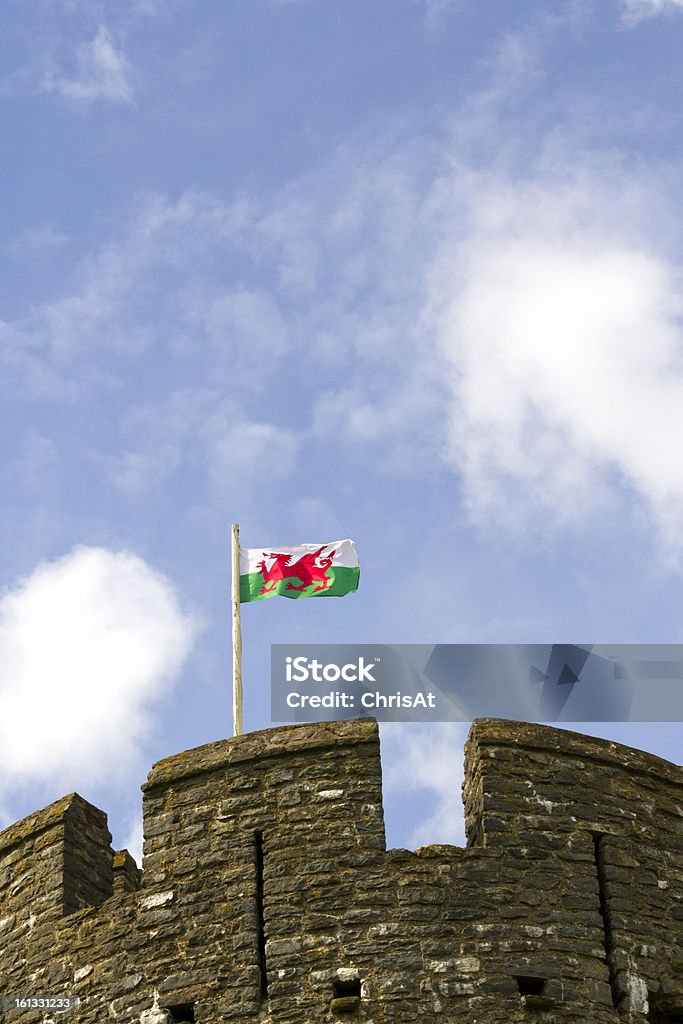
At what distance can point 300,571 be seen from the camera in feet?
59.0

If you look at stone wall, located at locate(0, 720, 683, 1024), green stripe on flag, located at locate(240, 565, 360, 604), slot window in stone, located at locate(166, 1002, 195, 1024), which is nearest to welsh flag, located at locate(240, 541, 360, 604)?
green stripe on flag, located at locate(240, 565, 360, 604)

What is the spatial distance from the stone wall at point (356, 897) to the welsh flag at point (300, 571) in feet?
10.6

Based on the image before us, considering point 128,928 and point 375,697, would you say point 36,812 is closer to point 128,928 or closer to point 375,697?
point 128,928

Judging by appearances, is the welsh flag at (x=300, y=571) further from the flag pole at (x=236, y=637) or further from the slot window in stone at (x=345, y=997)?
the slot window in stone at (x=345, y=997)

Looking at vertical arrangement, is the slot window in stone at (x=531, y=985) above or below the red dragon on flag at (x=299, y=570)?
below

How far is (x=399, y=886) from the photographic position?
13648 mm

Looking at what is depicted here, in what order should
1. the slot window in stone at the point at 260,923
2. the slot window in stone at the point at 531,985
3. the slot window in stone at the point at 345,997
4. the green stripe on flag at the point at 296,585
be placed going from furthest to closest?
the green stripe on flag at the point at 296,585 < the slot window in stone at the point at 260,923 < the slot window in stone at the point at 531,985 < the slot window in stone at the point at 345,997

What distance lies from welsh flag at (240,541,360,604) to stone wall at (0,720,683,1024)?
323 centimetres

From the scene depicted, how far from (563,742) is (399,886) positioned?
1.80 metres

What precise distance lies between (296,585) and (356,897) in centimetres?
482

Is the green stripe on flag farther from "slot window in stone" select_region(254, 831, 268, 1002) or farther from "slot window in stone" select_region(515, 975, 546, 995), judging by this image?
"slot window in stone" select_region(515, 975, 546, 995)

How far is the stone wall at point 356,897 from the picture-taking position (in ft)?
43.6

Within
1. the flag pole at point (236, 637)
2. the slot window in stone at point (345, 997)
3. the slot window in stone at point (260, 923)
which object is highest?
the flag pole at point (236, 637)

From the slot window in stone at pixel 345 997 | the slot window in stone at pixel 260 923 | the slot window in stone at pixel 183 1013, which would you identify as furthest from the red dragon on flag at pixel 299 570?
the slot window in stone at pixel 345 997
